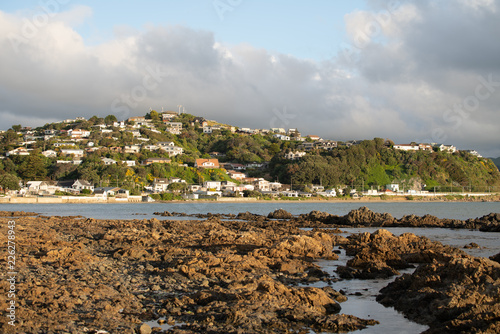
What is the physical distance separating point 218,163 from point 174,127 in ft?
169

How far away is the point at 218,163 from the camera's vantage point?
115250mm

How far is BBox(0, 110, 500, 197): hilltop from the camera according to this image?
95.0 m

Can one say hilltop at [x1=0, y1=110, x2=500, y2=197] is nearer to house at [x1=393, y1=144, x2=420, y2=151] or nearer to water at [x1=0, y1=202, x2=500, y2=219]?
house at [x1=393, y1=144, x2=420, y2=151]

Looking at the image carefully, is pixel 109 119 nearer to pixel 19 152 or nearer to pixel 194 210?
pixel 19 152

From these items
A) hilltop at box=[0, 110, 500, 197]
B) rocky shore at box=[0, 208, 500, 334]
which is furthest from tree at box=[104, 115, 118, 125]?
rocky shore at box=[0, 208, 500, 334]

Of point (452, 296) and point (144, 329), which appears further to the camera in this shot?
point (452, 296)

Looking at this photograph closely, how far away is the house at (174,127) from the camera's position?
512 feet

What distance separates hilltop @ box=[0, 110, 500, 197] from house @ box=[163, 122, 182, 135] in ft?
6.11

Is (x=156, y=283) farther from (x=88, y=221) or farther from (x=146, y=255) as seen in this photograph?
(x=88, y=221)

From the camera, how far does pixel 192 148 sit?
456ft

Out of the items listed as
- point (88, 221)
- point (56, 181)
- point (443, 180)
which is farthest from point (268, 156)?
point (88, 221)

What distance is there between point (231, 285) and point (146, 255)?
18.1ft

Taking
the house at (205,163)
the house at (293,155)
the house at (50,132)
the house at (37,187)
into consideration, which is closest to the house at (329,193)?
the house at (293,155)

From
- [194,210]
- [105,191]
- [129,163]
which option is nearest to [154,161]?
[129,163]
